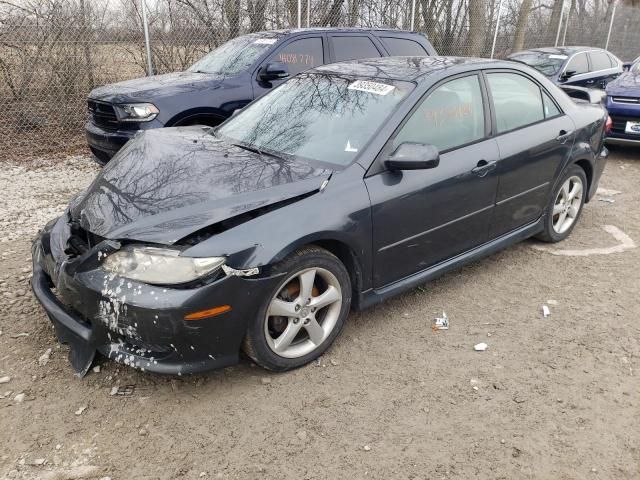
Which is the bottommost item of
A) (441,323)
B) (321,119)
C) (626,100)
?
(441,323)

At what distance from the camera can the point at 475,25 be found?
13398 mm

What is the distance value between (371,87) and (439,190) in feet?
2.77

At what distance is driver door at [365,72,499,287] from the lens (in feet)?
10.7

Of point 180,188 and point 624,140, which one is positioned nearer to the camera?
point 180,188

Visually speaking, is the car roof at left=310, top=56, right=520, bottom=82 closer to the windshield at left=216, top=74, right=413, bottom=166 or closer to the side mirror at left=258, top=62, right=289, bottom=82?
the windshield at left=216, top=74, right=413, bottom=166

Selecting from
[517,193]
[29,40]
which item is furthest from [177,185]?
[29,40]

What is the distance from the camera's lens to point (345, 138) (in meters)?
3.36

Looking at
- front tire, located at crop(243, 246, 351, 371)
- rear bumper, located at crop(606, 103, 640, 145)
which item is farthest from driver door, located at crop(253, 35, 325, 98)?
rear bumper, located at crop(606, 103, 640, 145)

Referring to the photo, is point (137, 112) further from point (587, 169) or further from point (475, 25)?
point (475, 25)

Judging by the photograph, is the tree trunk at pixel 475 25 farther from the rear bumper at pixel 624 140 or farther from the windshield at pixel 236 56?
the windshield at pixel 236 56

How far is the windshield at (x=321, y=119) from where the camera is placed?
334cm

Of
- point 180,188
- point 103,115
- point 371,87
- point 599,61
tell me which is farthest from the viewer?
point 599,61

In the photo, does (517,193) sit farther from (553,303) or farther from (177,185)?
(177,185)

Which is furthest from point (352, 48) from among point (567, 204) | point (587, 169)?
point (567, 204)
